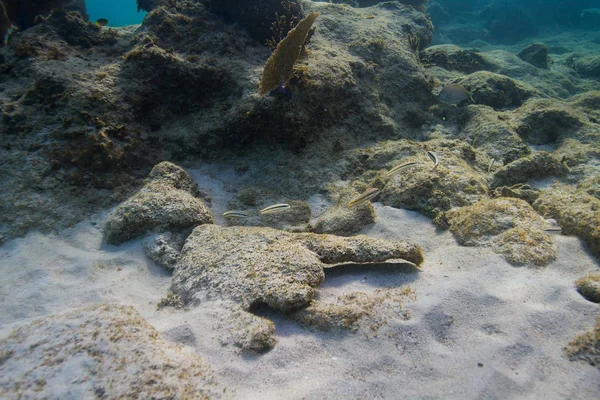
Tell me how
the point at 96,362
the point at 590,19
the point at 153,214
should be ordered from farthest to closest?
the point at 590,19 < the point at 153,214 < the point at 96,362

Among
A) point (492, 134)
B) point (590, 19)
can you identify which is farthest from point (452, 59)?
point (590, 19)

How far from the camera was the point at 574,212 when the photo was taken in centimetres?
366

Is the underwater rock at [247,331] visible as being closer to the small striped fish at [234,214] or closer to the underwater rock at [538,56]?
the small striped fish at [234,214]

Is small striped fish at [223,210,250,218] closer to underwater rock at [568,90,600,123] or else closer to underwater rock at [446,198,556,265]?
underwater rock at [446,198,556,265]

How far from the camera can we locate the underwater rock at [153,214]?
3.89 metres

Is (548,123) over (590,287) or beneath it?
over

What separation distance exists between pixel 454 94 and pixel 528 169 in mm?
2422

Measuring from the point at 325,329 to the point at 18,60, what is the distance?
602cm

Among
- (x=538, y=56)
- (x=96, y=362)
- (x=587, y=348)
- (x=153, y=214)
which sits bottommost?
(x=153, y=214)

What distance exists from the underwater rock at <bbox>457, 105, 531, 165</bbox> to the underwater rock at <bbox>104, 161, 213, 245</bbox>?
502 cm

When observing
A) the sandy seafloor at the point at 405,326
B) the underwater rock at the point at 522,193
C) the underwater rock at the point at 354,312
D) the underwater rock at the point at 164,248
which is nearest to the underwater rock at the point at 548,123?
the underwater rock at the point at 522,193

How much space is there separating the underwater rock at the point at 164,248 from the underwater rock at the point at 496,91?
7665 mm

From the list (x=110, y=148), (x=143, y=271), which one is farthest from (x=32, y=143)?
(x=143, y=271)

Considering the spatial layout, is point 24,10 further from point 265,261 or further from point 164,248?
point 265,261
